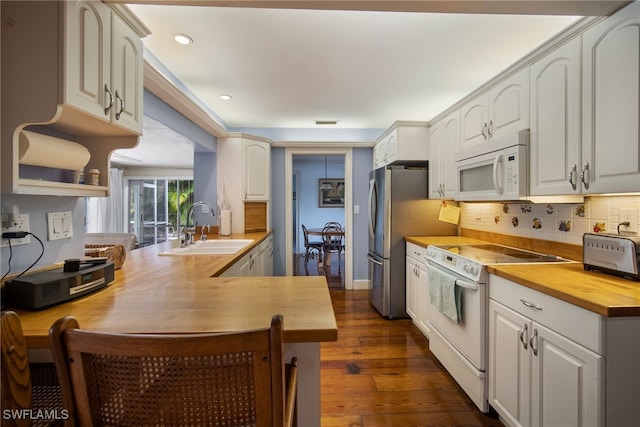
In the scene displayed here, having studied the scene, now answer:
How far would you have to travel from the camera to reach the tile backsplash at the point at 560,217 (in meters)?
1.52

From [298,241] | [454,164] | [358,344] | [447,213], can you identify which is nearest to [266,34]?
[454,164]

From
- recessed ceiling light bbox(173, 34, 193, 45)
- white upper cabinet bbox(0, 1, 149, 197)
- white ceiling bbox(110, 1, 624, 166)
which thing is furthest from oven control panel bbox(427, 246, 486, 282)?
recessed ceiling light bbox(173, 34, 193, 45)

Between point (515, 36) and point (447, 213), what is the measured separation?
157cm

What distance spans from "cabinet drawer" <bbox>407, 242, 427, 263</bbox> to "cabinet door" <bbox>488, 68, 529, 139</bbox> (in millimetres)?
1088

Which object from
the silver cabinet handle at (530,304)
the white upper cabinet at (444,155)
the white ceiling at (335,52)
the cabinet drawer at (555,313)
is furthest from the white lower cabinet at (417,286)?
the white ceiling at (335,52)

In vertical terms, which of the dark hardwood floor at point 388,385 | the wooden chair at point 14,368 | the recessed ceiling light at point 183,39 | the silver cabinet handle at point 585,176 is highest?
the recessed ceiling light at point 183,39

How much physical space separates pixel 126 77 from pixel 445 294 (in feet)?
7.41

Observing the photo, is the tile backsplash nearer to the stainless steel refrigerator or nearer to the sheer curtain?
the stainless steel refrigerator

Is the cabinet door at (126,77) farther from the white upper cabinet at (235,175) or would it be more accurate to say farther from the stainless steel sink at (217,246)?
the white upper cabinet at (235,175)

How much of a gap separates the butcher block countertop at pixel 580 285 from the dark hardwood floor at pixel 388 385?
2.91 ft

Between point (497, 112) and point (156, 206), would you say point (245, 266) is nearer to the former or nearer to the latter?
point (497, 112)

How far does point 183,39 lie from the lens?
6.34 ft

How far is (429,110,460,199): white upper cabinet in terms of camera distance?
2572 mm

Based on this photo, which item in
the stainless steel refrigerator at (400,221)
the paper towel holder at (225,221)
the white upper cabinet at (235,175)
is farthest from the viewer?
the white upper cabinet at (235,175)
